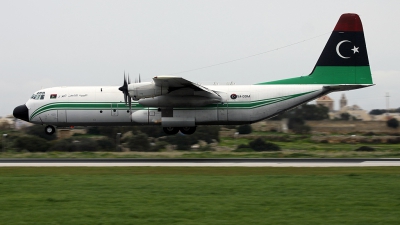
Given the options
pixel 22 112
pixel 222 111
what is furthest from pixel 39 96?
pixel 222 111

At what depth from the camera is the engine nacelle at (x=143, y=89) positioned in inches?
1216

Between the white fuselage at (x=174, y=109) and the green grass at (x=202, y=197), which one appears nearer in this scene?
the green grass at (x=202, y=197)

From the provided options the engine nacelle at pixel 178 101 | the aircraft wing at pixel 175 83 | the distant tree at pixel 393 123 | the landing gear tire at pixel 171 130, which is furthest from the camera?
the distant tree at pixel 393 123

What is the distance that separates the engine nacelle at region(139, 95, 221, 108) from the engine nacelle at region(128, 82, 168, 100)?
77 centimetres

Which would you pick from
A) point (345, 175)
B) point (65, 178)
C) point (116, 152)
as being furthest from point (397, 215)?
point (116, 152)

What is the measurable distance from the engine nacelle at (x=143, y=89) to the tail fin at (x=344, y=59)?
7479 millimetres

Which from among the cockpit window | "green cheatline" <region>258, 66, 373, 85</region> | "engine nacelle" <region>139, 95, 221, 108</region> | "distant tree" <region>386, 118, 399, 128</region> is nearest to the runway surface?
"engine nacelle" <region>139, 95, 221, 108</region>

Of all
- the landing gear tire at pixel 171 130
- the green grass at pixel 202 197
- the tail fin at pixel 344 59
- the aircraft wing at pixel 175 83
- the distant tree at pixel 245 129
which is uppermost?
the tail fin at pixel 344 59

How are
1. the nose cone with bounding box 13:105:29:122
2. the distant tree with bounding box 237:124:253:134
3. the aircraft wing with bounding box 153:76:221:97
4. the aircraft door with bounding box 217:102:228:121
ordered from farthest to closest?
the distant tree with bounding box 237:124:253:134
the nose cone with bounding box 13:105:29:122
the aircraft door with bounding box 217:102:228:121
the aircraft wing with bounding box 153:76:221:97

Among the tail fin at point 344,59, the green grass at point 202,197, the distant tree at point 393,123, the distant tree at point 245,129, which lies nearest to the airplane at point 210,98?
the tail fin at point 344,59

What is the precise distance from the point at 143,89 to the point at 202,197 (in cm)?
1611

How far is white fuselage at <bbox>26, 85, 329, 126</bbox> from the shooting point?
1277 inches

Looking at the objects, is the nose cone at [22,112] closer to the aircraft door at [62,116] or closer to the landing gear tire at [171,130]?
the aircraft door at [62,116]

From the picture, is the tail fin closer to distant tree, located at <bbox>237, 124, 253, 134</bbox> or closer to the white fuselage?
the white fuselage
